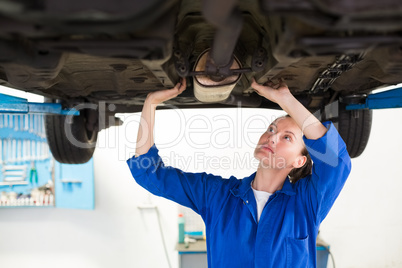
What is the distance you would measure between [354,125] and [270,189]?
19.4 inches

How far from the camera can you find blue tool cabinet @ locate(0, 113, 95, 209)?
2.46 metres

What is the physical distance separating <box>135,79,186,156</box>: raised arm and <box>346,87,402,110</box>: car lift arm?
69cm

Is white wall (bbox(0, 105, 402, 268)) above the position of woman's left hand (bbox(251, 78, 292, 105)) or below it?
below

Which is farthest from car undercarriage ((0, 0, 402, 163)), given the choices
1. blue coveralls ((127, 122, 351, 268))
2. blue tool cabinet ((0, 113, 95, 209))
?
blue tool cabinet ((0, 113, 95, 209))

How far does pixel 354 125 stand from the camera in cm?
136

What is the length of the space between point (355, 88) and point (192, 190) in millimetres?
705

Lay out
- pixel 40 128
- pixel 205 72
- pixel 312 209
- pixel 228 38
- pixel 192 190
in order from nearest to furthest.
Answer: pixel 228 38, pixel 205 72, pixel 312 209, pixel 192 190, pixel 40 128

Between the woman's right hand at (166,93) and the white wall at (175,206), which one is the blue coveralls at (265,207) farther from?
the white wall at (175,206)

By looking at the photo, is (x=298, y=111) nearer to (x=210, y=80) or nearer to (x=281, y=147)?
(x=281, y=147)

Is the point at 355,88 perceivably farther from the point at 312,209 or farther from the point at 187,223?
the point at 187,223

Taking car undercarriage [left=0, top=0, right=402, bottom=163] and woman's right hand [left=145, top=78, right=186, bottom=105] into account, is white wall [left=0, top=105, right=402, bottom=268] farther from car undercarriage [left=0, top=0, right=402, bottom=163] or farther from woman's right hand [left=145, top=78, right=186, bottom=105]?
woman's right hand [left=145, top=78, right=186, bottom=105]

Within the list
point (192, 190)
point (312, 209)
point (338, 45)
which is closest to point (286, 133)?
point (312, 209)

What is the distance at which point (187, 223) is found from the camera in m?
2.59

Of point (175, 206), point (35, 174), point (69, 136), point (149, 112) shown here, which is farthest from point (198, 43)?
point (35, 174)
